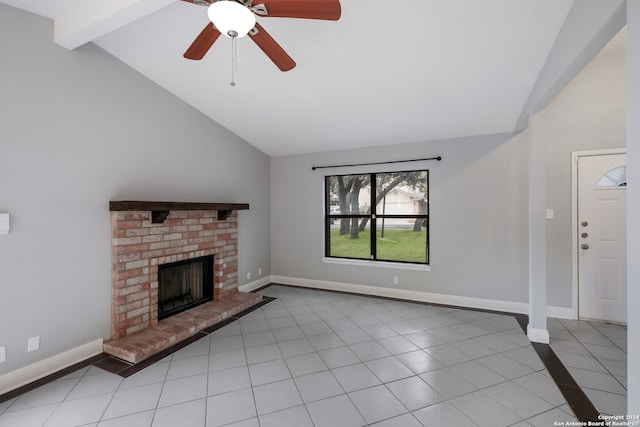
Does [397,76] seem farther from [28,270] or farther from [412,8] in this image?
[28,270]

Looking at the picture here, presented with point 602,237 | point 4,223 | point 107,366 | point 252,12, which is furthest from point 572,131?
point 4,223

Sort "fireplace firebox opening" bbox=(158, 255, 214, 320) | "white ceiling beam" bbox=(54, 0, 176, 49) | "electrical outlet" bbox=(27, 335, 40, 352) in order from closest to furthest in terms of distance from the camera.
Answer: "white ceiling beam" bbox=(54, 0, 176, 49)
"electrical outlet" bbox=(27, 335, 40, 352)
"fireplace firebox opening" bbox=(158, 255, 214, 320)

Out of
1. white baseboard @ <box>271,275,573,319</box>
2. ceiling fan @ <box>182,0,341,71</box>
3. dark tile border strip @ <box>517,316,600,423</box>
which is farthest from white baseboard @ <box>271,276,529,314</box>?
ceiling fan @ <box>182,0,341,71</box>

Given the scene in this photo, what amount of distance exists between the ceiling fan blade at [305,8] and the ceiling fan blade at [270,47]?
4.1 inches

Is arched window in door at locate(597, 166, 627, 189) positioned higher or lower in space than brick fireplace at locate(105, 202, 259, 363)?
higher

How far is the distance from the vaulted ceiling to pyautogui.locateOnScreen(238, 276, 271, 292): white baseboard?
2.50 m

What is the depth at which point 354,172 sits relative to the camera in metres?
4.45

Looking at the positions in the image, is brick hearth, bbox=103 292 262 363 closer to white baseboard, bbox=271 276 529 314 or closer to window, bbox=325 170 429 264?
white baseboard, bbox=271 276 529 314

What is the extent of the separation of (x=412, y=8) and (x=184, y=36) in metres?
1.91

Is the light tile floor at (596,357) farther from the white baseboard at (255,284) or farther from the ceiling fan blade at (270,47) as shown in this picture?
the white baseboard at (255,284)

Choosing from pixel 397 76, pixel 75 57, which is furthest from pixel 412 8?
pixel 75 57

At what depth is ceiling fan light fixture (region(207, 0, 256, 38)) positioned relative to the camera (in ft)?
4.28

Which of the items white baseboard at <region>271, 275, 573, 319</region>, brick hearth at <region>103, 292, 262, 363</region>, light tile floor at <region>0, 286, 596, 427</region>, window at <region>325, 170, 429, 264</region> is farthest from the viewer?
window at <region>325, 170, 429, 264</region>

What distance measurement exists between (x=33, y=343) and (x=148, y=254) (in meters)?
1.06
